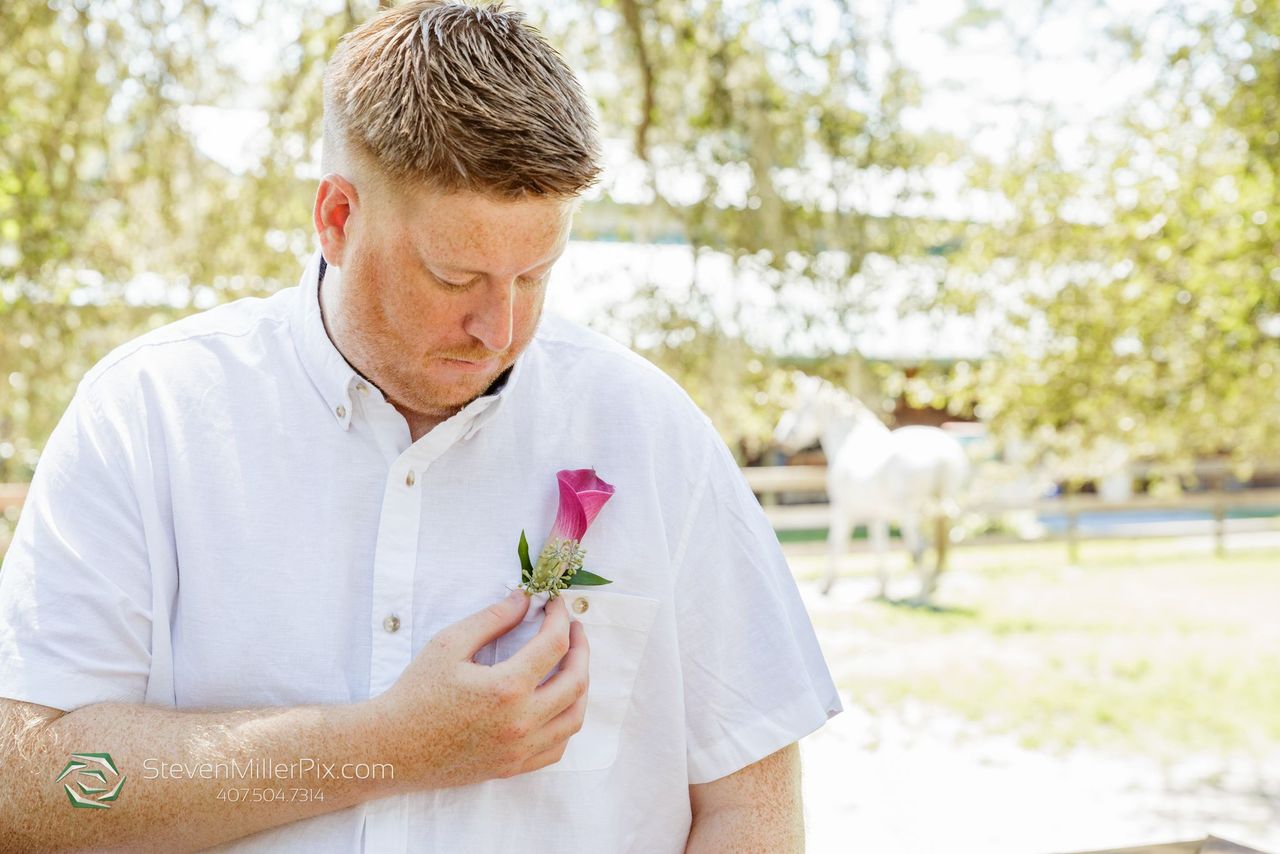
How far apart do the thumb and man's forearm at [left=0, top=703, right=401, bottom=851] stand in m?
0.10

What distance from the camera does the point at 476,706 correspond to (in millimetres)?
1065

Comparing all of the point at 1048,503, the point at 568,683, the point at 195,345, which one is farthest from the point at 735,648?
the point at 1048,503

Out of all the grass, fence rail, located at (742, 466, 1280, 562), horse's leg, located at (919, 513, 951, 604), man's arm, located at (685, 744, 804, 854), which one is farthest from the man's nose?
fence rail, located at (742, 466, 1280, 562)

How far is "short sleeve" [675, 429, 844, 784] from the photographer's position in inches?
50.2

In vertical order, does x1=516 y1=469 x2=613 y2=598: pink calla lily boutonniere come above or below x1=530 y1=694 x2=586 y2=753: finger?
above

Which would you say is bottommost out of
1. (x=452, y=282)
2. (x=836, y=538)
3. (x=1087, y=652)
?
(x=1087, y=652)

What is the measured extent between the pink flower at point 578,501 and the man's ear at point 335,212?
337mm

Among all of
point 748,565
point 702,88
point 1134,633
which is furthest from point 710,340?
point 1134,633

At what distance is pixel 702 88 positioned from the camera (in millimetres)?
5109

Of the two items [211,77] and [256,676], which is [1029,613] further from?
[256,676]

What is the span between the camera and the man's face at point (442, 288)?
1094 mm

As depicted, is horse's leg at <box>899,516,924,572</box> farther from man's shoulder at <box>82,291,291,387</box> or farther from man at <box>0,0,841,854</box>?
man's shoulder at <box>82,291,291,387</box>

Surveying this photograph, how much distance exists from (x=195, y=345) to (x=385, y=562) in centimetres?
33

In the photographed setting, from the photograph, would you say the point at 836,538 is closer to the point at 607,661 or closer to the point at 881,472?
the point at 881,472
